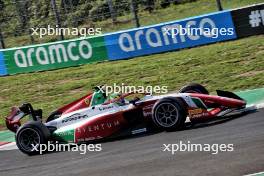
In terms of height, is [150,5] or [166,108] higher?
[150,5]

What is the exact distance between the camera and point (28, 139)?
1067 centimetres

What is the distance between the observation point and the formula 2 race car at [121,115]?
994 cm

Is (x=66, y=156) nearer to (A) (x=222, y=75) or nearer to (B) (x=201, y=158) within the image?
(B) (x=201, y=158)

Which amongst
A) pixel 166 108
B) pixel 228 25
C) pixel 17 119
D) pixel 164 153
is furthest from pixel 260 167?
pixel 228 25

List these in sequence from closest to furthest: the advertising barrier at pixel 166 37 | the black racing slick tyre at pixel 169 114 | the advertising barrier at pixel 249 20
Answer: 1. the black racing slick tyre at pixel 169 114
2. the advertising barrier at pixel 249 20
3. the advertising barrier at pixel 166 37

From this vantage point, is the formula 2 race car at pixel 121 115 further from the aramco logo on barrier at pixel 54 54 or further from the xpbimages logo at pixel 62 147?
the aramco logo on barrier at pixel 54 54

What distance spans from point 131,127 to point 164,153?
1937mm

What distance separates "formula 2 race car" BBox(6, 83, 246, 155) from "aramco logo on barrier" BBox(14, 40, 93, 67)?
28.2 ft

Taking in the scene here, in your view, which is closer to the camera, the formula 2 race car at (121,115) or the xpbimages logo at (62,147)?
the formula 2 race car at (121,115)

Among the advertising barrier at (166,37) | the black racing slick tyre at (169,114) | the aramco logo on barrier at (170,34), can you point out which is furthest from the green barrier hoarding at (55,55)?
the black racing slick tyre at (169,114)

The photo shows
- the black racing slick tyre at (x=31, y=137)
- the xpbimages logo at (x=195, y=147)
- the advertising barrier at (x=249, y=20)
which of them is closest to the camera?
the xpbimages logo at (x=195, y=147)

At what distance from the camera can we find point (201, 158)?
7.77m

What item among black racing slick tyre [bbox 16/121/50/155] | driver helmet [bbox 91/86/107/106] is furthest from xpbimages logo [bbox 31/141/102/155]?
driver helmet [bbox 91/86/107/106]

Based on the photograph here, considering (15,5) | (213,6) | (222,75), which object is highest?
(15,5)
